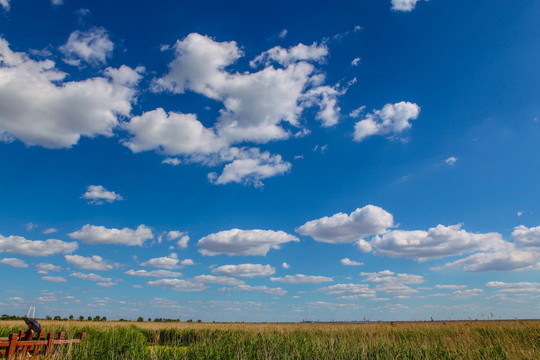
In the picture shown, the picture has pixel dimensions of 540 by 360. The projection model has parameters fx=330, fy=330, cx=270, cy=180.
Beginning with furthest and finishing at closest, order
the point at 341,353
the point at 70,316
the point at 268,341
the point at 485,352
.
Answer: the point at 70,316
the point at 268,341
the point at 341,353
the point at 485,352

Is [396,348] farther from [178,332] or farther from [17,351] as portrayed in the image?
[178,332]

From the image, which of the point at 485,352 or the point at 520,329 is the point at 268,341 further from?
the point at 520,329

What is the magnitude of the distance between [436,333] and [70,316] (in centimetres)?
10409

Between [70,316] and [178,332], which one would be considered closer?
[178,332]

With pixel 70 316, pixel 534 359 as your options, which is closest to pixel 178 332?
pixel 534 359

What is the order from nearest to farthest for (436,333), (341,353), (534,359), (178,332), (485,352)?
(534,359) → (485,352) → (341,353) → (436,333) → (178,332)

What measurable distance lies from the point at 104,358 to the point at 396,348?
12.4 m

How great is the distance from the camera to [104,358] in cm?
1469

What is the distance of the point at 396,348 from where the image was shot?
39.0 feet

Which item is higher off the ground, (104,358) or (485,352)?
(485,352)

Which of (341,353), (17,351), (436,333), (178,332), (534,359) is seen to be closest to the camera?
(534,359)

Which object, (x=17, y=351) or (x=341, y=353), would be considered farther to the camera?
(x=17, y=351)

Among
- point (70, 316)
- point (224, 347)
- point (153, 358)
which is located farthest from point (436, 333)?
point (70, 316)

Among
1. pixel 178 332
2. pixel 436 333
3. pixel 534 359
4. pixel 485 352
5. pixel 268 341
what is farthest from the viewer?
pixel 178 332
